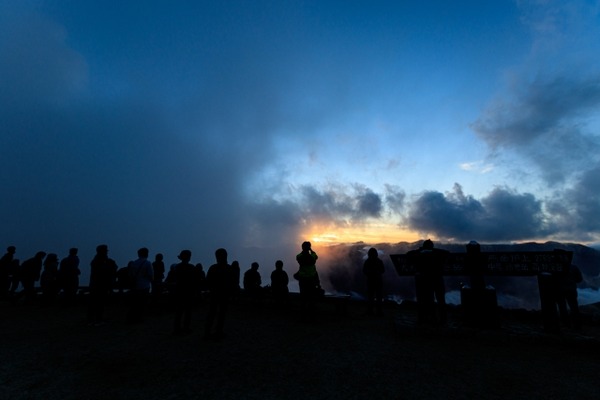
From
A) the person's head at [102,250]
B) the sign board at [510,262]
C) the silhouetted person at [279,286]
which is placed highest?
the person's head at [102,250]

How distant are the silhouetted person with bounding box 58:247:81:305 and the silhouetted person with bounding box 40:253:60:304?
0.43 m

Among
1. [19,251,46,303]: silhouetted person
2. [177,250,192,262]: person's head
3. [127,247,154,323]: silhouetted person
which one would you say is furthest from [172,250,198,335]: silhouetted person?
[19,251,46,303]: silhouetted person

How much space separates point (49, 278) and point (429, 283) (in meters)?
13.7

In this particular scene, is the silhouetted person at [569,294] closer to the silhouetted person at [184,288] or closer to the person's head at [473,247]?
the person's head at [473,247]

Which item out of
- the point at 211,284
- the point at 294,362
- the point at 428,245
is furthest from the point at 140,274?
the point at 428,245

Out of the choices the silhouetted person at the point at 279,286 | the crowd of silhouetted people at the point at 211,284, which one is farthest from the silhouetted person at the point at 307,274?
the silhouetted person at the point at 279,286

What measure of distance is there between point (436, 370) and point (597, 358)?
4.00 meters

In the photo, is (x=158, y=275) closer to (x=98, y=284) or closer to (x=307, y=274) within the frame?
(x=98, y=284)

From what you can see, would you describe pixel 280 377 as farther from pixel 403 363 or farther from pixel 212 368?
pixel 403 363

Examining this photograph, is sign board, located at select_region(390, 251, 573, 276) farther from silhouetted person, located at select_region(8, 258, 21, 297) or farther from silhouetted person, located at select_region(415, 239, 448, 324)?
silhouetted person, located at select_region(8, 258, 21, 297)

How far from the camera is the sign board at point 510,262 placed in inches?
331

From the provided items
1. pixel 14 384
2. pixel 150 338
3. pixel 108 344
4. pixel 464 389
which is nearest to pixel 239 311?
pixel 150 338

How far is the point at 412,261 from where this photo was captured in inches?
368

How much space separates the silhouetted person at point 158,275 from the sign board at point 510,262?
10124mm
